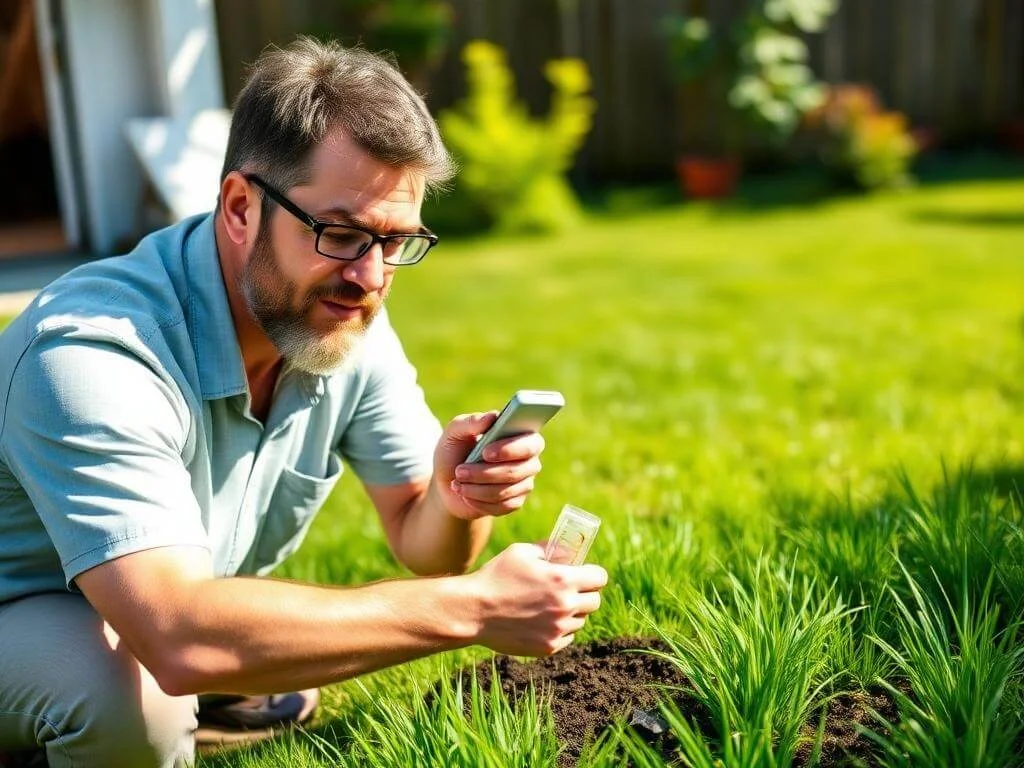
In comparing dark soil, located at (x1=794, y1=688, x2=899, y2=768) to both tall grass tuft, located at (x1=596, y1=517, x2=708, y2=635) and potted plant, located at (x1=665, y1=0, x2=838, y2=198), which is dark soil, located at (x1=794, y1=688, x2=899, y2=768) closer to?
tall grass tuft, located at (x1=596, y1=517, x2=708, y2=635)

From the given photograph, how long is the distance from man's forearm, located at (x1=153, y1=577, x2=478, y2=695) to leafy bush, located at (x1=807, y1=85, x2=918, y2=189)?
27.6 ft

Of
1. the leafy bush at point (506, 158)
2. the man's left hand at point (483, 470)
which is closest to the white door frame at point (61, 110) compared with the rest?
the leafy bush at point (506, 158)

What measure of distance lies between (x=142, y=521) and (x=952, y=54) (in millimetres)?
11106

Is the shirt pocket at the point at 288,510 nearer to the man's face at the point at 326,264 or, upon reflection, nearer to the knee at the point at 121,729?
the man's face at the point at 326,264

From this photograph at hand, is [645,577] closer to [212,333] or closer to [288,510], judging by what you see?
[288,510]

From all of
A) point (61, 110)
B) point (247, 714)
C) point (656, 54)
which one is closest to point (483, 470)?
point (247, 714)

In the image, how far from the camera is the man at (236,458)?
1.93m

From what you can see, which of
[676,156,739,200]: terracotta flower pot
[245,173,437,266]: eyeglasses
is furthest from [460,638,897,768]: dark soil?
[676,156,739,200]: terracotta flower pot

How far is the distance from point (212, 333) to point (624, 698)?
41.4 inches

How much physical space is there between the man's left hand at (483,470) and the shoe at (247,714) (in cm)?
64

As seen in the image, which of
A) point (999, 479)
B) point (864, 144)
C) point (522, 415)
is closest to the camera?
point (522, 415)

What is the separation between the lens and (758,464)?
4164 millimetres

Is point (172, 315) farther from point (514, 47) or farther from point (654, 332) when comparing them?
point (514, 47)

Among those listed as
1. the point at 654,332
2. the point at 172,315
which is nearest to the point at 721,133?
the point at 654,332
